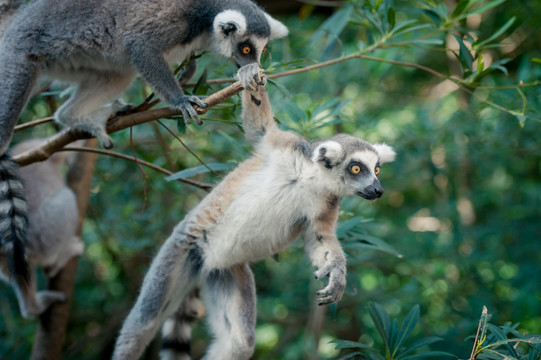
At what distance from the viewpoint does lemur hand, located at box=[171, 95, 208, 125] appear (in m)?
2.90

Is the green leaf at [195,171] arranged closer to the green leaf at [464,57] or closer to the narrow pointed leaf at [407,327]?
the narrow pointed leaf at [407,327]

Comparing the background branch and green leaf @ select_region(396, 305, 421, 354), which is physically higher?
green leaf @ select_region(396, 305, 421, 354)

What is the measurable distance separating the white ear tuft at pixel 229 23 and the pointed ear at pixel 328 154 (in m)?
0.96

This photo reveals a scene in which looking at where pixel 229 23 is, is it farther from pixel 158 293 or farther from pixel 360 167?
pixel 158 293

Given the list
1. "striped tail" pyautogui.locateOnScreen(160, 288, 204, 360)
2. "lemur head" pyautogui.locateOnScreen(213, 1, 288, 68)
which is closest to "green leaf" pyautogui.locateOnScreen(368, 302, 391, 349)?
"striped tail" pyautogui.locateOnScreen(160, 288, 204, 360)

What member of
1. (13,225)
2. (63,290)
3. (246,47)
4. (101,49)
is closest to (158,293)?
(13,225)

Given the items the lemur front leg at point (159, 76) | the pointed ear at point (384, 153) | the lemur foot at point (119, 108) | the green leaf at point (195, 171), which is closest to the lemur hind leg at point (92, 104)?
the lemur foot at point (119, 108)

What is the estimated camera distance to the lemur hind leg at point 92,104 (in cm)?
362

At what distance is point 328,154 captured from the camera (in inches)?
127

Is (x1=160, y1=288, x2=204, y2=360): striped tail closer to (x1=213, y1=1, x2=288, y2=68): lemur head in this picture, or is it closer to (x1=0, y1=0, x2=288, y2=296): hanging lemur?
(x1=0, y1=0, x2=288, y2=296): hanging lemur

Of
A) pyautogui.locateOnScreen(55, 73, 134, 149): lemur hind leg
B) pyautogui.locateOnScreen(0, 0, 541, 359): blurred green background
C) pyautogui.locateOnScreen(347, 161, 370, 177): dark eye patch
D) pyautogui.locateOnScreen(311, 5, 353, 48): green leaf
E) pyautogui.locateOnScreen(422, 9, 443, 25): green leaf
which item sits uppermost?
pyautogui.locateOnScreen(422, 9, 443, 25): green leaf

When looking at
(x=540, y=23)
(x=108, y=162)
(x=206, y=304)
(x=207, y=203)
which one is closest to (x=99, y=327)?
(x=108, y=162)

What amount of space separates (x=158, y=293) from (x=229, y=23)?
183cm

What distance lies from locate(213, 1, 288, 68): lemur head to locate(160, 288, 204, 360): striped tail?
1.73 metres
